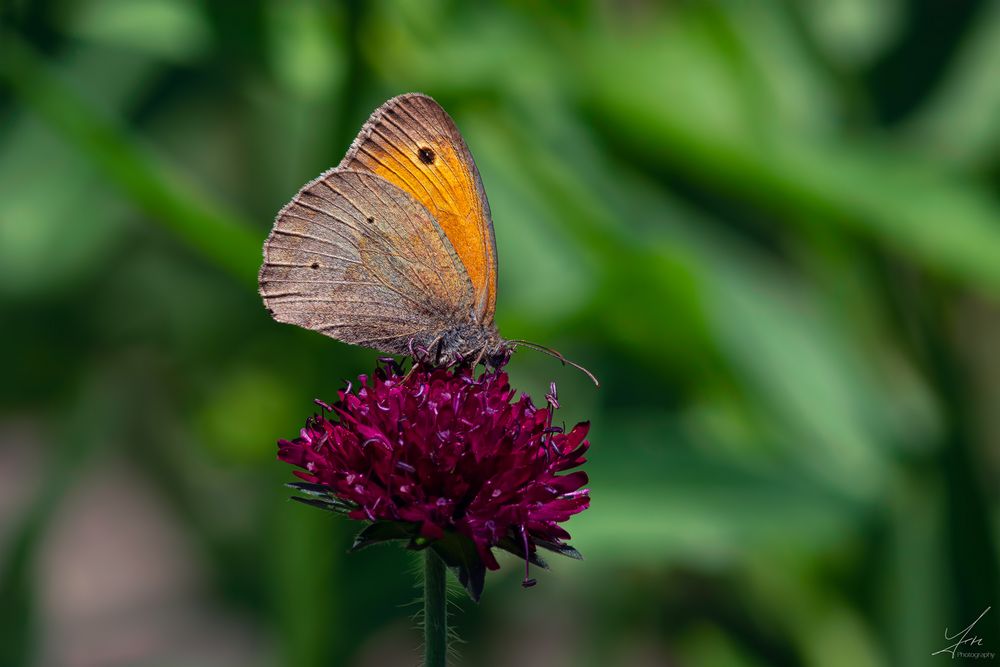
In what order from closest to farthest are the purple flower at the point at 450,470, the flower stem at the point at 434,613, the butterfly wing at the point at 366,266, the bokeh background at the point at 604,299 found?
the flower stem at the point at 434,613 < the purple flower at the point at 450,470 < the butterfly wing at the point at 366,266 < the bokeh background at the point at 604,299

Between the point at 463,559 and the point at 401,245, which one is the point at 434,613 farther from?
the point at 401,245

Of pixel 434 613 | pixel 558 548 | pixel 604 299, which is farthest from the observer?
pixel 604 299

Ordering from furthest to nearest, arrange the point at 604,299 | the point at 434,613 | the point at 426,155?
the point at 604,299 < the point at 426,155 < the point at 434,613

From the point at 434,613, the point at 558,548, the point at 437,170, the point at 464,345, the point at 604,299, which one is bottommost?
the point at 434,613

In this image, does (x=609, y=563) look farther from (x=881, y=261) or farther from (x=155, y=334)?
(x=155, y=334)
